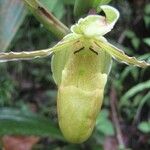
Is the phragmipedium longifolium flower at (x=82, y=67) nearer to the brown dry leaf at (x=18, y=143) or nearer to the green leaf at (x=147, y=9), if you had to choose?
the brown dry leaf at (x=18, y=143)

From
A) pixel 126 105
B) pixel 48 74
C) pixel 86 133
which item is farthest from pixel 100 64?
pixel 48 74

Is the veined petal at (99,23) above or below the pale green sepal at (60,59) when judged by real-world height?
above

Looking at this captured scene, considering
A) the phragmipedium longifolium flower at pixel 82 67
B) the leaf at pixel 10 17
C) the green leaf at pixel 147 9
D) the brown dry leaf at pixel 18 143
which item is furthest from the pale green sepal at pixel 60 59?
the green leaf at pixel 147 9

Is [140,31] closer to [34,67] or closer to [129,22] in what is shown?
[129,22]

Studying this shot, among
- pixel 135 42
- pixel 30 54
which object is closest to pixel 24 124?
pixel 30 54

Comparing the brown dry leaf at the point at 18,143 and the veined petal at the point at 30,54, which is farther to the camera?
the brown dry leaf at the point at 18,143

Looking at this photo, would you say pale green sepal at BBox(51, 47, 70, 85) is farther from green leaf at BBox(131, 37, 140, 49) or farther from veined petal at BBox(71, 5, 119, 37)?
green leaf at BBox(131, 37, 140, 49)

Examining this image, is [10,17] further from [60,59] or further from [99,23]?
[99,23]
